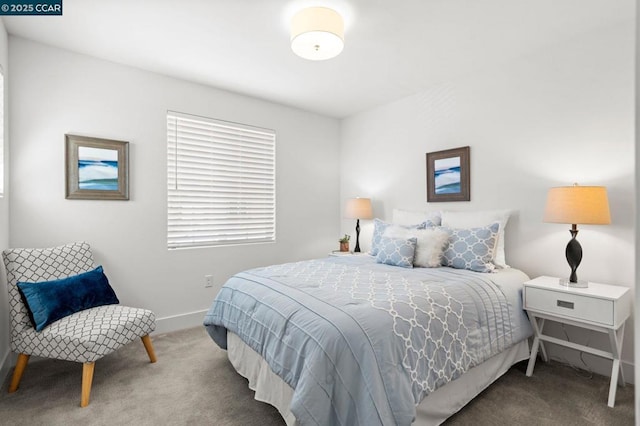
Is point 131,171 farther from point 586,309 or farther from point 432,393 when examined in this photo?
point 586,309

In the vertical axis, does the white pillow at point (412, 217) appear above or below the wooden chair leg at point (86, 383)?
above

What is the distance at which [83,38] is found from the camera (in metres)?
2.57

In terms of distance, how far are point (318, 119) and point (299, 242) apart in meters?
1.71

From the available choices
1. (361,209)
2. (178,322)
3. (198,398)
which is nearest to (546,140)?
(361,209)

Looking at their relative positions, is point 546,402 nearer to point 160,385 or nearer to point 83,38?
point 160,385

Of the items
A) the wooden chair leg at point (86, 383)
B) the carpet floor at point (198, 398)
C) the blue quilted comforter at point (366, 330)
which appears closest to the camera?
the blue quilted comforter at point (366, 330)

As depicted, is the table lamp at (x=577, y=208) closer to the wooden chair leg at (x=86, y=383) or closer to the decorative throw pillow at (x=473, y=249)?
the decorative throw pillow at (x=473, y=249)

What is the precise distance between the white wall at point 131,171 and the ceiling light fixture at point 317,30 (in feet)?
4.08

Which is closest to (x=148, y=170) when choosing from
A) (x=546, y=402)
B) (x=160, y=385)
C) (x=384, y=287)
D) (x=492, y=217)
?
(x=160, y=385)

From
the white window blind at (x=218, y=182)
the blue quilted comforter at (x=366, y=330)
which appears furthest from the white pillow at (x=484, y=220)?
the white window blind at (x=218, y=182)

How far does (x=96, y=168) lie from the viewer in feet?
9.43

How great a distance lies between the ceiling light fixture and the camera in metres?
2.10

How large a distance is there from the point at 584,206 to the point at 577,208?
42mm

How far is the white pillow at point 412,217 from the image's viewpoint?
3.25 m
